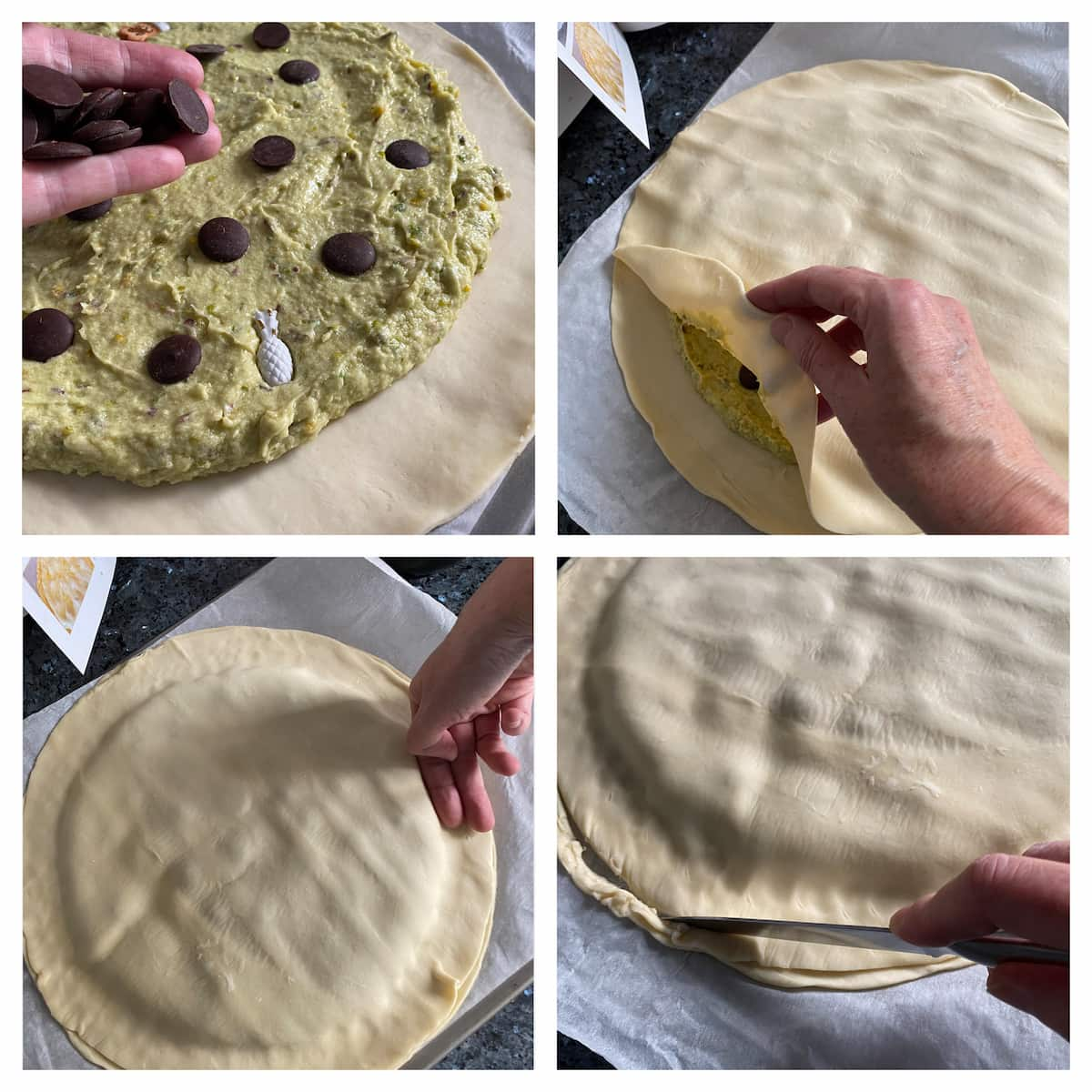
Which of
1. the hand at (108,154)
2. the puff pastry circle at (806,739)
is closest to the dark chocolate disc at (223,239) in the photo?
the hand at (108,154)

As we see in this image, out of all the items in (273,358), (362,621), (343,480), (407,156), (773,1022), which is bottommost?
(773,1022)

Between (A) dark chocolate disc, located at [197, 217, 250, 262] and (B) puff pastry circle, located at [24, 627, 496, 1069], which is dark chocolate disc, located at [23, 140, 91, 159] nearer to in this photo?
(A) dark chocolate disc, located at [197, 217, 250, 262]

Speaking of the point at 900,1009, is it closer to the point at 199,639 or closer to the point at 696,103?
the point at 199,639

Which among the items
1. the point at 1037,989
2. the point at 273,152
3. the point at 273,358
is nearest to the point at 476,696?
the point at 273,358

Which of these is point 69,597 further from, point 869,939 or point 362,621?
point 869,939

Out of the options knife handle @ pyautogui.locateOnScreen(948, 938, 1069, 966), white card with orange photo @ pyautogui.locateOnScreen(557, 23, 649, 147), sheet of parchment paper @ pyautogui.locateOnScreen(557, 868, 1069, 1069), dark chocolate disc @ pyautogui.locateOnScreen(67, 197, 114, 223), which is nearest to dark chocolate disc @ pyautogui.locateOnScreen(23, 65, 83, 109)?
dark chocolate disc @ pyautogui.locateOnScreen(67, 197, 114, 223)

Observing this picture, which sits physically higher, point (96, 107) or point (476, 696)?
point (96, 107)

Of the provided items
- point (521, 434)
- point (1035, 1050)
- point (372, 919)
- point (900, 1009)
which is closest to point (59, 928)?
point (372, 919)
